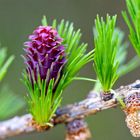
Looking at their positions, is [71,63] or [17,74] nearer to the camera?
[71,63]

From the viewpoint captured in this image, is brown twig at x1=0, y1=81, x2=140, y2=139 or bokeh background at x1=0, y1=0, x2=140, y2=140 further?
bokeh background at x1=0, y1=0, x2=140, y2=140

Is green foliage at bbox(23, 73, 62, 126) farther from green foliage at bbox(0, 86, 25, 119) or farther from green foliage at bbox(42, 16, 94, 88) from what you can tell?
green foliage at bbox(0, 86, 25, 119)

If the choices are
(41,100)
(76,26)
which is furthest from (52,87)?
(76,26)

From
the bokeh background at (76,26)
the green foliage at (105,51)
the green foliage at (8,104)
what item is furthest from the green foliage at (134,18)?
the bokeh background at (76,26)

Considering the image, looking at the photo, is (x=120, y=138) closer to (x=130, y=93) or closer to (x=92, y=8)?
(x=92, y=8)

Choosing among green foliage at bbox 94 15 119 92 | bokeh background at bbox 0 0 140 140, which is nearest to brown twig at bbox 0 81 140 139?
green foliage at bbox 94 15 119 92

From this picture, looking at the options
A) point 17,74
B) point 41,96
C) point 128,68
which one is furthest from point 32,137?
point 41,96
